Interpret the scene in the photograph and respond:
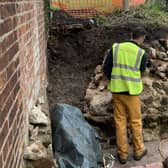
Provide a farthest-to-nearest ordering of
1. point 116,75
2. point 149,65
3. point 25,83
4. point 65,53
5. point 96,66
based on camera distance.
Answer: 1. point 65,53
2. point 96,66
3. point 149,65
4. point 116,75
5. point 25,83

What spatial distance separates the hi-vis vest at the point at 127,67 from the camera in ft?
21.1

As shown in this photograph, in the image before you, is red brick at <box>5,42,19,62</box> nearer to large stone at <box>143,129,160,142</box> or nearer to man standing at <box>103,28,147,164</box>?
man standing at <box>103,28,147,164</box>

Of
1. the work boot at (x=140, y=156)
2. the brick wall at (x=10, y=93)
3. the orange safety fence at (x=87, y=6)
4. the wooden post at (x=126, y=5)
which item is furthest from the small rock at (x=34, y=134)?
the wooden post at (x=126, y=5)

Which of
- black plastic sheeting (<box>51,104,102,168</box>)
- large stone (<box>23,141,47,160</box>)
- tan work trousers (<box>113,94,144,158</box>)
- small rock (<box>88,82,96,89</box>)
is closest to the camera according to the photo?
large stone (<box>23,141,47,160</box>)

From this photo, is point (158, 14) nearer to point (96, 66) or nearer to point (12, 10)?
point (96, 66)

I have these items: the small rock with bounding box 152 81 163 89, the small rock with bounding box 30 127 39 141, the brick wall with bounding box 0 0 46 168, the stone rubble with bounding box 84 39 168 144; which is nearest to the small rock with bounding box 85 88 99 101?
the stone rubble with bounding box 84 39 168 144

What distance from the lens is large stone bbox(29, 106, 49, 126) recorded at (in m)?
4.55

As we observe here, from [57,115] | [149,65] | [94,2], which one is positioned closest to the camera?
[57,115]

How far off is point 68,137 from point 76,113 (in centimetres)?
95

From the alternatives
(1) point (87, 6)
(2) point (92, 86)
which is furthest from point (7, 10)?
(1) point (87, 6)

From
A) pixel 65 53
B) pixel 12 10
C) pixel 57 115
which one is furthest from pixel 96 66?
pixel 12 10

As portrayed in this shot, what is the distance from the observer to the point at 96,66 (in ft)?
30.4

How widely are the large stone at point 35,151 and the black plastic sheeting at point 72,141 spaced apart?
44.9 inches

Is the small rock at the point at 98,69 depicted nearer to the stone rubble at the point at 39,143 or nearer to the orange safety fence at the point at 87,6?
the stone rubble at the point at 39,143
